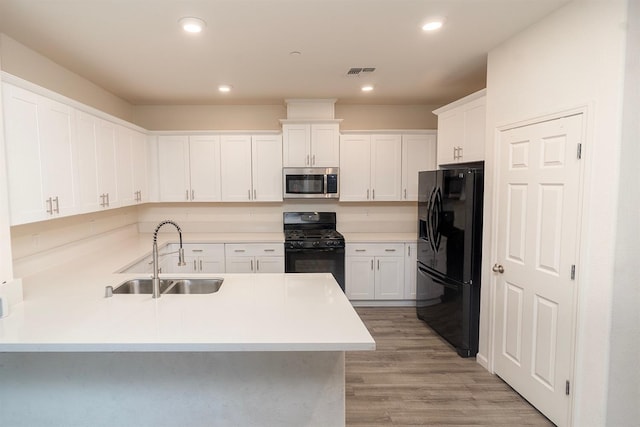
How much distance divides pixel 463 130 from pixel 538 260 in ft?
4.92

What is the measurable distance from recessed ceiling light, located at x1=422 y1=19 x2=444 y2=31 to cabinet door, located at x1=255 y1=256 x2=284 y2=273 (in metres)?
2.86

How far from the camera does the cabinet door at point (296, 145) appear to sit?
449 cm

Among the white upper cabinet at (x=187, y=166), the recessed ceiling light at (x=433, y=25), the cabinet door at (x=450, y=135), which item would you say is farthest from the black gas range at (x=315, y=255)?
the recessed ceiling light at (x=433, y=25)

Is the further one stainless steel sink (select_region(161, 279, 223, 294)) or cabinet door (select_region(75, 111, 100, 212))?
cabinet door (select_region(75, 111, 100, 212))

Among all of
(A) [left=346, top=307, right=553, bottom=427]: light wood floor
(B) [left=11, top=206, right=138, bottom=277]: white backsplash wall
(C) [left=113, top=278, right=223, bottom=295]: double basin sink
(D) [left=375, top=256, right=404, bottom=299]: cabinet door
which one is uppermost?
(B) [left=11, top=206, right=138, bottom=277]: white backsplash wall

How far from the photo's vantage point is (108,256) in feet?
11.3

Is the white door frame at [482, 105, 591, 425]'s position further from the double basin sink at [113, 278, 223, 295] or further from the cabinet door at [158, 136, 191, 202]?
the cabinet door at [158, 136, 191, 202]

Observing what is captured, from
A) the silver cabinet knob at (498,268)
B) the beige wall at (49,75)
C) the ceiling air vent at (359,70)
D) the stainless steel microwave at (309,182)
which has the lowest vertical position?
the silver cabinet knob at (498,268)

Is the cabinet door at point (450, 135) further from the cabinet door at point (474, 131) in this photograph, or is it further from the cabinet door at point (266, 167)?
the cabinet door at point (266, 167)

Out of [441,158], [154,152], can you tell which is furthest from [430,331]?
[154,152]

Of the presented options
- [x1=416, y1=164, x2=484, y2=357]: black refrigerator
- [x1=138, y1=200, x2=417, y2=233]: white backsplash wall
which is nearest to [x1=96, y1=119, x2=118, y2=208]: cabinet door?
[x1=138, y1=200, x2=417, y2=233]: white backsplash wall

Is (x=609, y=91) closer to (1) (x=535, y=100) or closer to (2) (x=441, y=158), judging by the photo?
(1) (x=535, y=100)

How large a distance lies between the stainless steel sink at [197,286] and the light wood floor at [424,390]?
1258 mm

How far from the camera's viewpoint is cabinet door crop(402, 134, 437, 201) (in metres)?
4.60
